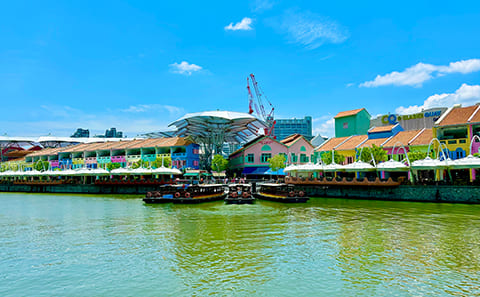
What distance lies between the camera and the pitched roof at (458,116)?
137ft

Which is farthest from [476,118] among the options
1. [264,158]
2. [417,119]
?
[264,158]

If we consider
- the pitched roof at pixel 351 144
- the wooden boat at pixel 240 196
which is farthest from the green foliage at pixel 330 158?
the wooden boat at pixel 240 196

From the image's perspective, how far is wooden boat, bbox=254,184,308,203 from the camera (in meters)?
38.6

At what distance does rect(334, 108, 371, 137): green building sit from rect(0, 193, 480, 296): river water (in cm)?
4416

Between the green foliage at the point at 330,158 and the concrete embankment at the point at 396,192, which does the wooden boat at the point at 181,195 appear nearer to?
the concrete embankment at the point at 396,192

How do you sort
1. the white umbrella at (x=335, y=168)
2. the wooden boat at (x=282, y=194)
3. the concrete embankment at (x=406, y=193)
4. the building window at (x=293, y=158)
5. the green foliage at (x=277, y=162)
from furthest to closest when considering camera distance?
the building window at (x=293, y=158) < the green foliage at (x=277, y=162) < the white umbrella at (x=335, y=168) < the wooden boat at (x=282, y=194) < the concrete embankment at (x=406, y=193)

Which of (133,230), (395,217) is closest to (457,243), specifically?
(395,217)

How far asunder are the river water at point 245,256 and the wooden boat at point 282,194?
35.2 ft

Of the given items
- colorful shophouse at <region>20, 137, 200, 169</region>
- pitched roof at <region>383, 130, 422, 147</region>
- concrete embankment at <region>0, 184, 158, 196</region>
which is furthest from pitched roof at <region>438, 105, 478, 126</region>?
colorful shophouse at <region>20, 137, 200, 169</region>

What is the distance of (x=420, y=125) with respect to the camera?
2506 inches

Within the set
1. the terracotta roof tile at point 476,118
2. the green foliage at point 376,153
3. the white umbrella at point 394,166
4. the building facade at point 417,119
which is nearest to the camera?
the white umbrella at point 394,166

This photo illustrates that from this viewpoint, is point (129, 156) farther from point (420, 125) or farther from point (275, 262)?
point (275, 262)

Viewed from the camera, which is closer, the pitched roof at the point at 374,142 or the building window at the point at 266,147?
the pitched roof at the point at 374,142

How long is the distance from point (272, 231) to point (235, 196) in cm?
1735
